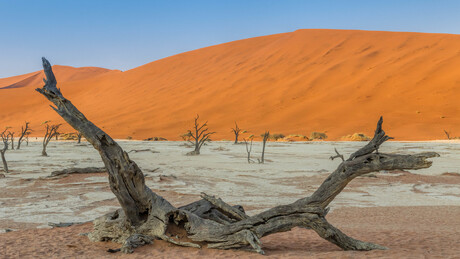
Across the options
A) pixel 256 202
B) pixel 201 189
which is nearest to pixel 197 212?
pixel 256 202

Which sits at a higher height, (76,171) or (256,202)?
(76,171)

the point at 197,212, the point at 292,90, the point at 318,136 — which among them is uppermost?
the point at 292,90

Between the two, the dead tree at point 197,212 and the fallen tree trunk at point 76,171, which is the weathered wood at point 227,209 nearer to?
the dead tree at point 197,212

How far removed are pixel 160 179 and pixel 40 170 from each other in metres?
4.19

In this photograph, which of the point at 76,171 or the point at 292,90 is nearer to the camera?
the point at 76,171

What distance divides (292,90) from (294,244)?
39.7m

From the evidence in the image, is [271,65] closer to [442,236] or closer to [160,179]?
[160,179]

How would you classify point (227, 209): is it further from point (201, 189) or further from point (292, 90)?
point (292, 90)

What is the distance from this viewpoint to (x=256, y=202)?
8.36m

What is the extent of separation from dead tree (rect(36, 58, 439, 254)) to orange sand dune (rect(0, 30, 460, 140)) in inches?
1041

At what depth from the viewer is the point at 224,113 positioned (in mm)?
42375

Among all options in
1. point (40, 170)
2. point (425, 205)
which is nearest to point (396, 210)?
point (425, 205)

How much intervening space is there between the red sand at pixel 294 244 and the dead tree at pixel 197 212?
0.14 meters

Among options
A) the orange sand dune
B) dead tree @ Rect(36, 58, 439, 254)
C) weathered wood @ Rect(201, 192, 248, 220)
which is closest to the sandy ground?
dead tree @ Rect(36, 58, 439, 254)
